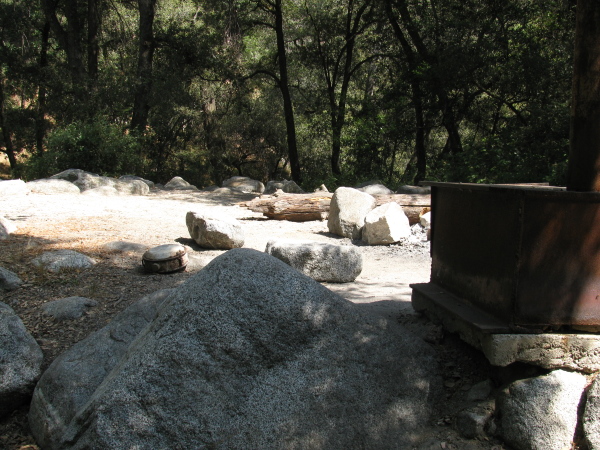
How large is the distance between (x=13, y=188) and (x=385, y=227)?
790 cm

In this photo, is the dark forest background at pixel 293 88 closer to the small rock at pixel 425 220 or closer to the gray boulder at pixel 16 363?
the small rock at pixel 425 220

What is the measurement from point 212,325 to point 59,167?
43.6 feet

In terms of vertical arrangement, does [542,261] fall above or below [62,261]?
above

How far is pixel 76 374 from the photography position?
367 cm

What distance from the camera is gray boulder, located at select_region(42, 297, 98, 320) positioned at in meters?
4.62

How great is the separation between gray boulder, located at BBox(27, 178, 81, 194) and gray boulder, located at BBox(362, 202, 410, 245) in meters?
7.40

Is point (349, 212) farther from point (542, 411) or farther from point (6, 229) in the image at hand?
point (542, 411)

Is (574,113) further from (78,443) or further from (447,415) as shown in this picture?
(78,443)

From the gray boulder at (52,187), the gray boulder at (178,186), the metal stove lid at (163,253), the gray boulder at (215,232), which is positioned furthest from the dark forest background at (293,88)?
the metal stove lid at (163,253)

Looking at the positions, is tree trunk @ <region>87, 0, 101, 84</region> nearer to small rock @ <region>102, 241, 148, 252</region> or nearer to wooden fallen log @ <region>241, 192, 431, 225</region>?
wooden fallen log @ <region>241, 192, 431, 225</region>

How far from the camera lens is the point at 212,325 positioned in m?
3.04

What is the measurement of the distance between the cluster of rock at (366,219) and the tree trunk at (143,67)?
10.5 m

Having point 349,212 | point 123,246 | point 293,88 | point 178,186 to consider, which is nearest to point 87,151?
point 178,186

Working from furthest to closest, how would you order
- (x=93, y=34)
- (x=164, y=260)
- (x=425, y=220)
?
1. (x=93, y=34)
2. (x=425, y=220)
3. (x=164, y=260)
